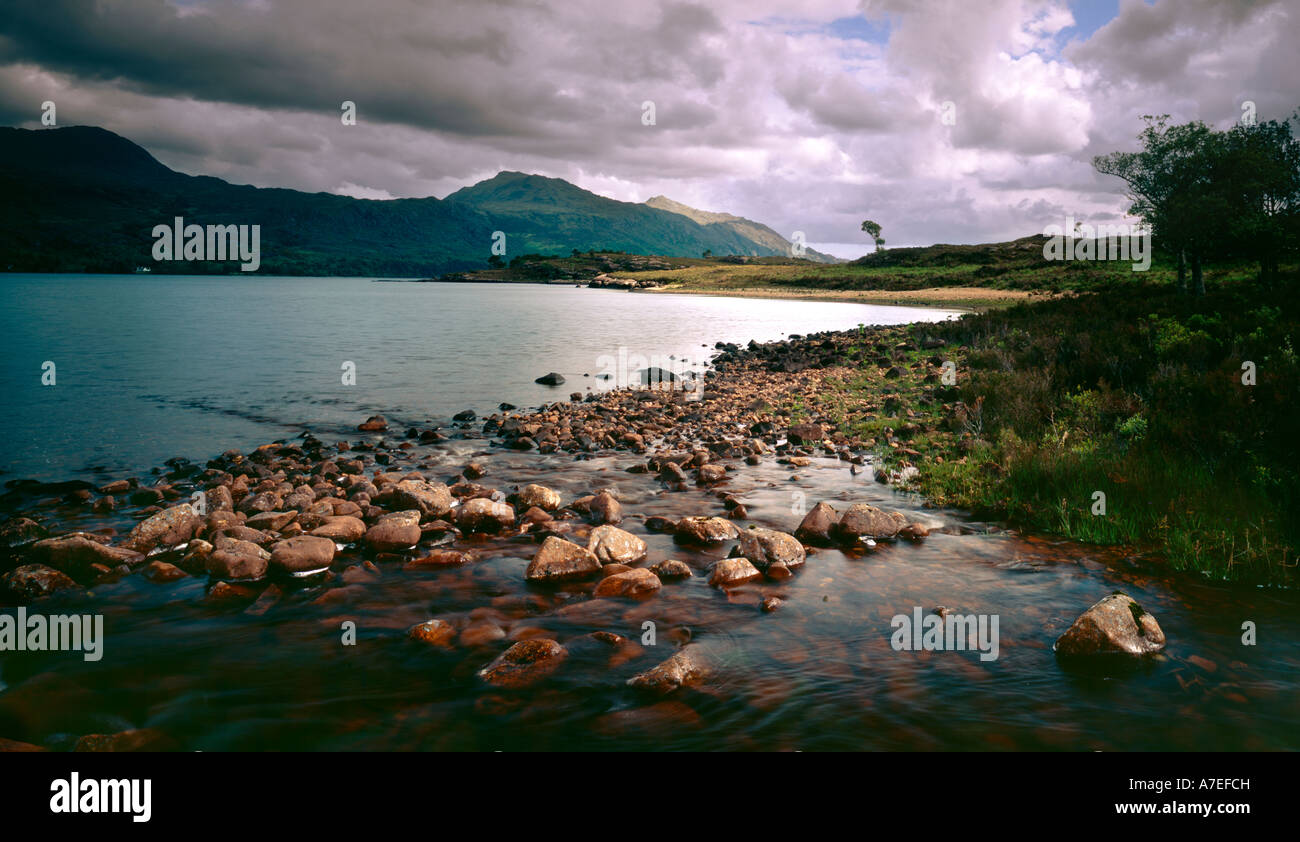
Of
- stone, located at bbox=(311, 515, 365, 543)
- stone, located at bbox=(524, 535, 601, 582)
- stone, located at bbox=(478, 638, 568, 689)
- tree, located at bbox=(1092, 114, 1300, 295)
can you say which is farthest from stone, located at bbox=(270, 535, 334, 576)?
tree, located at bbox=(1092, 114, 1300, 295)

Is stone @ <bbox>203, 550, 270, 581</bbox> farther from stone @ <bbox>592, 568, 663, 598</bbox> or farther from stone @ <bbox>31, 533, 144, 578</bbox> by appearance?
stone @ <bbox>592, 568, 663, 598</bbox>

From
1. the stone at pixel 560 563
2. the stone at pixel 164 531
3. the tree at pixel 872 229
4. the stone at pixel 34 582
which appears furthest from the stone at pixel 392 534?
the tree at pixel 872 229

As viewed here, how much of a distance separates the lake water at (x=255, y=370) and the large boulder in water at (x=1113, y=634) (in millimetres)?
17681

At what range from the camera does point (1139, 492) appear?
9.55m

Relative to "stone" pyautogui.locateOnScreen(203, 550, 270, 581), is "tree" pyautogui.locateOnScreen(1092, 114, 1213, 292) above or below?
above

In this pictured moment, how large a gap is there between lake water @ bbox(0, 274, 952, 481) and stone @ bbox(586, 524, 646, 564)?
39.3 feet

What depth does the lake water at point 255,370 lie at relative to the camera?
17.2m

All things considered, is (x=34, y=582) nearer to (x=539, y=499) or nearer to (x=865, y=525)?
(x=539, y=499)

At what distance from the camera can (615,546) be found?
28.9 ft

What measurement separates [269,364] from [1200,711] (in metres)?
36.8

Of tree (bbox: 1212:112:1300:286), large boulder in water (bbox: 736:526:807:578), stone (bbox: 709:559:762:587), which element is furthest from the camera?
tree (bbox: 1212:112:1300:286)

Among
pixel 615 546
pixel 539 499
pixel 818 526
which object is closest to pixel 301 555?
pixel 539 499

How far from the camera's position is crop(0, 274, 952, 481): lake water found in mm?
17150

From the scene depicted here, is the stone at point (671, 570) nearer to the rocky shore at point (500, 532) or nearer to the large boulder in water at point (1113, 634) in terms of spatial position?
the rocky shore at point (500, 532)
